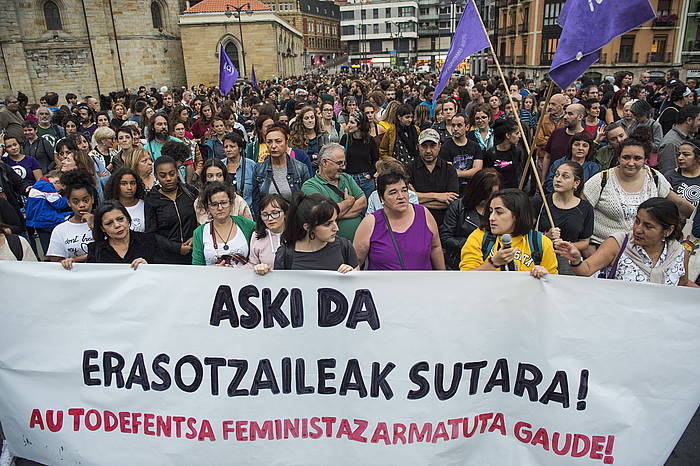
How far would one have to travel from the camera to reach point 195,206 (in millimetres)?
A: 4406

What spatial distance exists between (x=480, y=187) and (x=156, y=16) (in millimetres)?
40888

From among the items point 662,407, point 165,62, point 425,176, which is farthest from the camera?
point 165,62

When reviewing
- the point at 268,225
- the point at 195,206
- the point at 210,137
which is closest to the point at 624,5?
the point at 268,225

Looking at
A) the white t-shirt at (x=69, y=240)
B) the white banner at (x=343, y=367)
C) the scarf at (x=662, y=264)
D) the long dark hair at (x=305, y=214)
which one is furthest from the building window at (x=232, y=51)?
the scarf at (x=662, y=264)

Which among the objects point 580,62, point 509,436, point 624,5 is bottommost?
point 509,436

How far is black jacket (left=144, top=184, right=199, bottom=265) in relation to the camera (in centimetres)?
429

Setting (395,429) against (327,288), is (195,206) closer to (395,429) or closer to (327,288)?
(327,288)

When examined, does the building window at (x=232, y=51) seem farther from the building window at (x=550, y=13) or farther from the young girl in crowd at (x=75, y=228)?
the young girl in crowd at (x=75, y=228)

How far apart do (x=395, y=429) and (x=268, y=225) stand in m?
1.68

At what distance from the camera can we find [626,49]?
1622 inches

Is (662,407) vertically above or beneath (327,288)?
beneath

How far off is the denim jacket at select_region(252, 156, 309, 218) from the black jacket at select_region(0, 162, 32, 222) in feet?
8.24

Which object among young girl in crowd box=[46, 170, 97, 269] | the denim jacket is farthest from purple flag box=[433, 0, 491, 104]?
young girl in crowd box=[46, 170, 97, 269]

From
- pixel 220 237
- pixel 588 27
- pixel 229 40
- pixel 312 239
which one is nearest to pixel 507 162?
pixel 588 27
